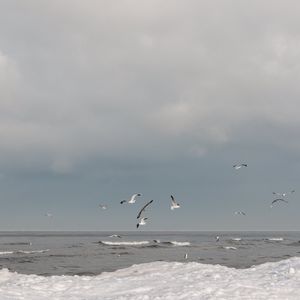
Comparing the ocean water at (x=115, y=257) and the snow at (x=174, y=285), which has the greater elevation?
the snow at (x=174, y=285)

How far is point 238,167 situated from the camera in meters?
30.5

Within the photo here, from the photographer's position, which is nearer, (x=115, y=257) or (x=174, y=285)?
(x=174, y=285)

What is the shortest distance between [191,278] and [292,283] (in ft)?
15.0

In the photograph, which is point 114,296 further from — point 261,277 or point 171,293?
point 261,277

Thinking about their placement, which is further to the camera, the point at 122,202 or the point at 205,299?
the point at 122,202

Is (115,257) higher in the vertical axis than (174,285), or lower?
lower

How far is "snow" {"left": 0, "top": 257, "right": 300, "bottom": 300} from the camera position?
707 inches

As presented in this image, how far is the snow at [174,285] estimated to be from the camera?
1795cm

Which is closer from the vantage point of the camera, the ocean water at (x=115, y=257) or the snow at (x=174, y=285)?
the snow at (x=174, y=285)

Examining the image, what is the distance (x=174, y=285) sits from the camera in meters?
20.3

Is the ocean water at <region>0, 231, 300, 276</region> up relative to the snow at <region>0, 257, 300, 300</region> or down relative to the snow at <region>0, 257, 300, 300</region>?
down

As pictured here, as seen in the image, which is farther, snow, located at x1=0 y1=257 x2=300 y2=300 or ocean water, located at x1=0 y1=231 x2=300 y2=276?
ocean water, located at x1=0 y1=231 x2=300 y2=276

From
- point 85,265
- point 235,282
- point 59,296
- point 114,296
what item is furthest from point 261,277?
point 85,265

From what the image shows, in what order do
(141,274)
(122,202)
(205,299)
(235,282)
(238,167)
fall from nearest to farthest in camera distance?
(205,299), (235,282), (141,274), (122,202), (238,167)
